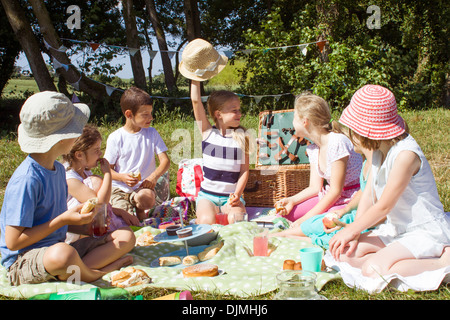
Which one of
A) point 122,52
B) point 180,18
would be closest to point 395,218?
point 122,52

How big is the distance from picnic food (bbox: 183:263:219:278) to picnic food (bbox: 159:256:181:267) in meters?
0.29

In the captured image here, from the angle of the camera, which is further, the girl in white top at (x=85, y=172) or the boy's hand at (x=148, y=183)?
the boy's hand at (x=148, y=183)

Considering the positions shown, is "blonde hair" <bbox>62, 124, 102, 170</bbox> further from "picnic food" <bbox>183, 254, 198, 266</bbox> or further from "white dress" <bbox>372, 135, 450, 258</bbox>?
"white dress" <bbox>372, 135, 450, 258</bbox>

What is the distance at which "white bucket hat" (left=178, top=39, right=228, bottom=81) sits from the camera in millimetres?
4262

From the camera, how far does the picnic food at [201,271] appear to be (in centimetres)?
277

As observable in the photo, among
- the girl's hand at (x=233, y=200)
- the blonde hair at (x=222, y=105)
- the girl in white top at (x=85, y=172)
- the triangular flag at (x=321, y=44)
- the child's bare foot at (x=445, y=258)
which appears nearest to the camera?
the child's bare foot at (x=445, y=258)

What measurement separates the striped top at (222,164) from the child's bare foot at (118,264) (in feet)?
4.35

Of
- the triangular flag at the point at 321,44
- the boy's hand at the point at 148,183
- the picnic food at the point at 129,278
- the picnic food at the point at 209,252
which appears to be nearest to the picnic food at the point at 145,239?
the picnic food at the point at 209,252

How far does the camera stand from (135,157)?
14.4ft

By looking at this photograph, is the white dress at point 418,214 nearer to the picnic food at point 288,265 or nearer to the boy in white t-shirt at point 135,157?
the picnic food at point 288,265

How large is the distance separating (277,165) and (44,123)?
270 centimetres

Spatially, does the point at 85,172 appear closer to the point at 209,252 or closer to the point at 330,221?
the point at 209,252

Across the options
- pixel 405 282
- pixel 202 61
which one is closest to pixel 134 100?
pixel 202 61

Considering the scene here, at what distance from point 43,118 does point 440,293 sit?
2383 millimetres
